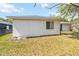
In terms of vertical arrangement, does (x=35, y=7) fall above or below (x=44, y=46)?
above

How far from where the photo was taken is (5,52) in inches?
92.3

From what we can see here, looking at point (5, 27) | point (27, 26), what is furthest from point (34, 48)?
point (27, 26)

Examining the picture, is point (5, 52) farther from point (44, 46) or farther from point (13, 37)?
point (44, 46)

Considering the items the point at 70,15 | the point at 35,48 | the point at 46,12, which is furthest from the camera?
the point at 70,15

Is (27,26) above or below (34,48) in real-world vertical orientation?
above

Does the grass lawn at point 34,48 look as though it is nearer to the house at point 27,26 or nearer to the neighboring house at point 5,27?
the neighboring house at point 5,27

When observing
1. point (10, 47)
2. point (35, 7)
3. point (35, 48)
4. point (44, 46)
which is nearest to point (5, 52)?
point (10, 47)

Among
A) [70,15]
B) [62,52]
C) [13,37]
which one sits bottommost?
[62,52]

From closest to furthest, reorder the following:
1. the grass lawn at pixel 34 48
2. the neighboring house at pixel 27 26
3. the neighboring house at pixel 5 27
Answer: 1. the grass lawn at pixel 34 48
2. the neighboring house at pixel 5 27
3. the neighboring house at pixel 27 26

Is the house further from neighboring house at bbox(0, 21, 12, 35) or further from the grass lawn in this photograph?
the grass lawn

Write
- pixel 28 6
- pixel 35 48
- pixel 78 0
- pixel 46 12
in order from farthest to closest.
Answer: pixel 46 12 → pixel 35 48 → pixel 28 6 → pixel 78 0

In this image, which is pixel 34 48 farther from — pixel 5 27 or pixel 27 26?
pixel 27 26

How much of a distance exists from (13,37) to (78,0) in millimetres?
1322

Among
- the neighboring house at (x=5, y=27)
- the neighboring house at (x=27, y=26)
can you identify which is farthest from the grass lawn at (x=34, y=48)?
the neighboring house at (x=27, y=26)
